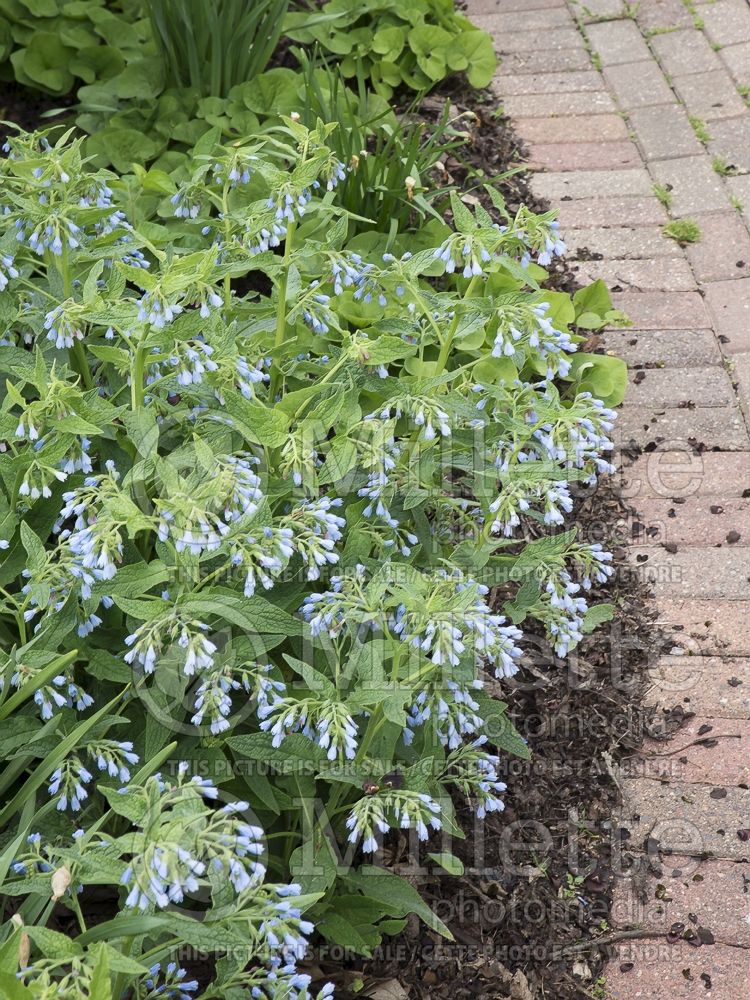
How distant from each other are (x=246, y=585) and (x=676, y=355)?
94.0 inches

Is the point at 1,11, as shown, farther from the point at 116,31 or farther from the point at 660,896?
the point at 660,896

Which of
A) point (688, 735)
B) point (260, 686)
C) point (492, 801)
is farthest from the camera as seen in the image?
point (688, 735)

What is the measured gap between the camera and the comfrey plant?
5.98 ft

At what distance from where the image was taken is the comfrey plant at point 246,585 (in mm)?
1823

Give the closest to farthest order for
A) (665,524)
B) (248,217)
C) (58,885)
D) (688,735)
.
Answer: (58,885), (248,217), (688,735), (665,524)

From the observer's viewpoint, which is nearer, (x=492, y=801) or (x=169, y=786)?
(x=169, y=786)

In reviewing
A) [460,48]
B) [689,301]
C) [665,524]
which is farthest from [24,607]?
[460,48]

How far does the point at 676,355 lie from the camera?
3.81m

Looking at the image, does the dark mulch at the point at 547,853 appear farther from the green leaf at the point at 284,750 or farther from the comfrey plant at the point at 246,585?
the green leaf at the point at 284,750

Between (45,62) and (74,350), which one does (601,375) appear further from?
(45,62)

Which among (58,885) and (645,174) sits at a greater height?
(58,885)

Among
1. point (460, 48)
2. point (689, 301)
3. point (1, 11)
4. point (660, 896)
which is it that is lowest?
point (660, 896)

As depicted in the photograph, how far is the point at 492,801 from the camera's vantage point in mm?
2289

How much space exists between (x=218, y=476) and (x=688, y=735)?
5.30ft
